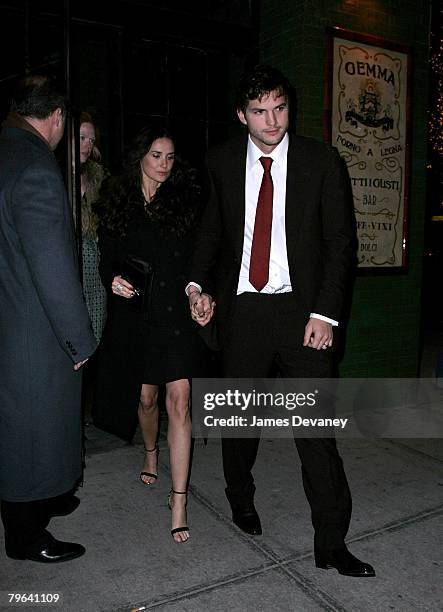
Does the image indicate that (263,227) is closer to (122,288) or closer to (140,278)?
(140,278)

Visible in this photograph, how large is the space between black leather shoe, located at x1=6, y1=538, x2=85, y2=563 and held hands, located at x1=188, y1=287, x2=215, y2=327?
48.2 inches

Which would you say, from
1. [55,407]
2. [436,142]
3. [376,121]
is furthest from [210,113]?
[436,142]

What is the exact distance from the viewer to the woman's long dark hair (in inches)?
122

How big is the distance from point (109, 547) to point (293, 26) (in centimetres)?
393

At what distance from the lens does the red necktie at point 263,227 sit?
2756mm

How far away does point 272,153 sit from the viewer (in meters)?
2.82

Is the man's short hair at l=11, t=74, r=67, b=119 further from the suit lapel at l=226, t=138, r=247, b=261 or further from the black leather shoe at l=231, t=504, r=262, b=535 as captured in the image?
the black leather shoe at l=231, t=504, r=262, b=535

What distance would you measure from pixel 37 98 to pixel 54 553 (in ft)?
6.75

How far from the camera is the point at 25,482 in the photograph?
268cm

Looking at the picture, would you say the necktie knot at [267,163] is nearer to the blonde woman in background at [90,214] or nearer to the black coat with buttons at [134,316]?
the black coat with buttons at [134,316]

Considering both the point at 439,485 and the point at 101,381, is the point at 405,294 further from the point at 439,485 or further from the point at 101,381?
the point at 101,381

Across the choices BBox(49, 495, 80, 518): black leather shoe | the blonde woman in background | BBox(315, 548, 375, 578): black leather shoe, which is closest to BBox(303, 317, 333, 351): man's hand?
BBox(315, 548, 375, 578): black leather shoe

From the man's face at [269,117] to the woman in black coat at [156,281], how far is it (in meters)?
0.61

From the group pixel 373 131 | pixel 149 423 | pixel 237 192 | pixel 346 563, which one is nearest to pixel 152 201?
pixel 237 192
